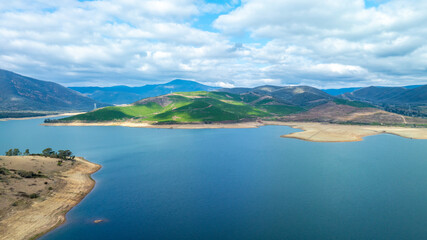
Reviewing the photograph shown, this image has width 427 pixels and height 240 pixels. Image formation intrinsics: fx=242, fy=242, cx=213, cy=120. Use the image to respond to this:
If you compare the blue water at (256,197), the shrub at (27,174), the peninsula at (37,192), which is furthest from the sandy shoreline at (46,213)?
the shrub at (27,174)

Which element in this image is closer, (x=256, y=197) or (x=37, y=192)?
(x=37, y=192)

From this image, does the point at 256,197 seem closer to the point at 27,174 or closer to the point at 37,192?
the point at 37,192

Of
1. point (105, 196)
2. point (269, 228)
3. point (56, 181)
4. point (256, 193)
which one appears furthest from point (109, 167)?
point (269, 228)

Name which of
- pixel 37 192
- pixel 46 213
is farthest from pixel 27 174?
pixel 46 213

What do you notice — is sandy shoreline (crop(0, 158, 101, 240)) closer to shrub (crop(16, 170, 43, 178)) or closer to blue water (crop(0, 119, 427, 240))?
blue water (crop(0, 119, 427, 240))

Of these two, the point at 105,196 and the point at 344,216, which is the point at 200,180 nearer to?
the point at 105,196

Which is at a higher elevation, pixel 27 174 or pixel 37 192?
pixel 27 174

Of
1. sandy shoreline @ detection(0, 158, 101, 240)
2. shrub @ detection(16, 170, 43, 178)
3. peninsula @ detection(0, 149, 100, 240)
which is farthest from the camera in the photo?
shrub @ detection(16, 170, 43, 178)

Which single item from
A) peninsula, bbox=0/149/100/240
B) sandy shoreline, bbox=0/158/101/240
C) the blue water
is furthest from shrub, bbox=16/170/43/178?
the blue water
